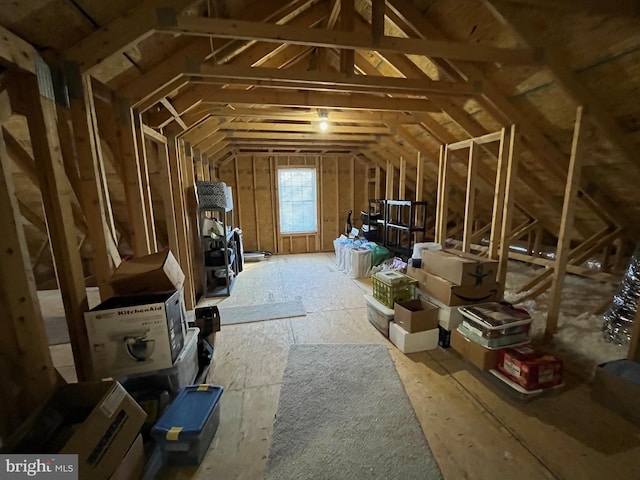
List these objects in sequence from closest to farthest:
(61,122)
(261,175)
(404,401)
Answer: (61,122) < (404,401) < (261,175)

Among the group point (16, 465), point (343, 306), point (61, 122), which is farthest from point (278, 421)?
point (61, 122)

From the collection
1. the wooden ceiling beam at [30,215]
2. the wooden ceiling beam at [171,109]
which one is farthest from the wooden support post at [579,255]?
the wooden ceiling beam at [30,215]

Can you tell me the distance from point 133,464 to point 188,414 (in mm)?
288

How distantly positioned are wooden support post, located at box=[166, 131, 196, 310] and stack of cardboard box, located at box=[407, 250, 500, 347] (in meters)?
2.74

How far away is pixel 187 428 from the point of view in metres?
1.46

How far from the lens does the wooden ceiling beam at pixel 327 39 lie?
1.59 m

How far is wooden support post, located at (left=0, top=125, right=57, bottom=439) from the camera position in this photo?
4.26 ft

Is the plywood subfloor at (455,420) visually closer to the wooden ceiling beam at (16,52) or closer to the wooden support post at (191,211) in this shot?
the wooden support post at (191,211)

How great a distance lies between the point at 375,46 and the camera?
73.2 inches

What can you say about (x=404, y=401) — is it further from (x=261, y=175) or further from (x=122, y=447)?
(x=261, y=175)

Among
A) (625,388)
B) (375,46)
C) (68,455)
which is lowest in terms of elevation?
(625,388)

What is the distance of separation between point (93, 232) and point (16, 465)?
1178 millimetres

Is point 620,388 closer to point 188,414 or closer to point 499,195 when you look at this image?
point 499,195

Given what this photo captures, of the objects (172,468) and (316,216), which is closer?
(172,468)
